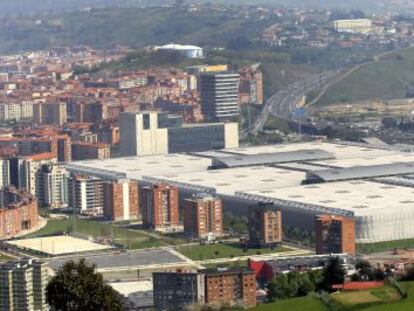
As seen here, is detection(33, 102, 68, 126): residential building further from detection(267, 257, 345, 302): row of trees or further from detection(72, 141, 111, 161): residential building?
detection(267, 257, 345, 302): row of trees

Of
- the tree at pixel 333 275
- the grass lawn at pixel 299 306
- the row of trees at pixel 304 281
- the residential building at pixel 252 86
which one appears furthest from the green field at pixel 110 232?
the residential building at pixel 252 86

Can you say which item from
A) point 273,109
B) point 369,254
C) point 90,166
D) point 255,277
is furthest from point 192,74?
point 255,277

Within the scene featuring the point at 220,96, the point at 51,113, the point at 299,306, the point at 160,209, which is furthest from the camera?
the point at 51,113

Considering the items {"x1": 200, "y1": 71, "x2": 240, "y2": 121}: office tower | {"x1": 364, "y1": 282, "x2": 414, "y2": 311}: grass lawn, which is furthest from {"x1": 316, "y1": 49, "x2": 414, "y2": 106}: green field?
{"x1": 364, "y1": 282, "x2": 414, "y2": 311}: grass lawn

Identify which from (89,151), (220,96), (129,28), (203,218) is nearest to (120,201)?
(203,218)

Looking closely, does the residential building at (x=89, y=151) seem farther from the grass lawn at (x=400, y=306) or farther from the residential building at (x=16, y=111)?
the grass lawn at (x=400, y=306)

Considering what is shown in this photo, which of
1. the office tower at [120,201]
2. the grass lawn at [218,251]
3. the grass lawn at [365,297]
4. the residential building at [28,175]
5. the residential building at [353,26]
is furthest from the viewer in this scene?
the residential building at [353,26]

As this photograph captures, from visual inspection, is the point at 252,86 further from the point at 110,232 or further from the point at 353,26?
the point at 110,232
